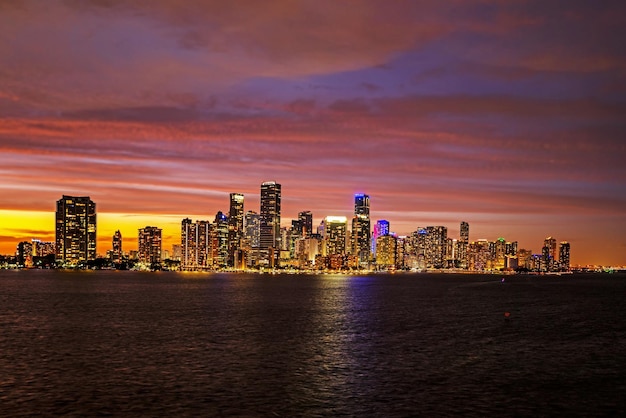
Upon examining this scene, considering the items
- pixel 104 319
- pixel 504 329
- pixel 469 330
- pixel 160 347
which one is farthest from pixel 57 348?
pixel 504 329

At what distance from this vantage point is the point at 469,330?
91188 millimetres

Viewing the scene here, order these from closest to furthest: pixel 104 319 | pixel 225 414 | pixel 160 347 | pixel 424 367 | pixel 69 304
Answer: pixel 225 414 → pixel 424 367 → pixel 160 347 → pixel 104 319 → pixel 69 304

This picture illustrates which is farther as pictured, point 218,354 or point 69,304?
point 69,304

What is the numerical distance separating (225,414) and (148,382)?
38.2 feet

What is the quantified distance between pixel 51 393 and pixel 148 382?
23.7 feet

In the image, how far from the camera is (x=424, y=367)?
59.6m


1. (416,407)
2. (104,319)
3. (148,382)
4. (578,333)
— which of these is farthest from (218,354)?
(578,333)

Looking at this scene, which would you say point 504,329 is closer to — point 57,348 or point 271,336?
point 271,336

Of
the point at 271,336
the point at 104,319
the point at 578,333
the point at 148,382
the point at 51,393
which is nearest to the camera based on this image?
the point at 51,393

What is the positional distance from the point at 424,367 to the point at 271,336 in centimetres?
2817

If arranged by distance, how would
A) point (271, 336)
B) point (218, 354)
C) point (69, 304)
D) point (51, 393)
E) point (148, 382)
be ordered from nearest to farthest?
point (51, 393)
point (148, 382)
point (218, 354)
point (271, 336)
point (69, 304)

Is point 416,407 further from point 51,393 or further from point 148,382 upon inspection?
point 51,393

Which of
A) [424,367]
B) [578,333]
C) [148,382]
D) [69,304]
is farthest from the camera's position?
[69,304]

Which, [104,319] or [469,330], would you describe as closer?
[469,330]
